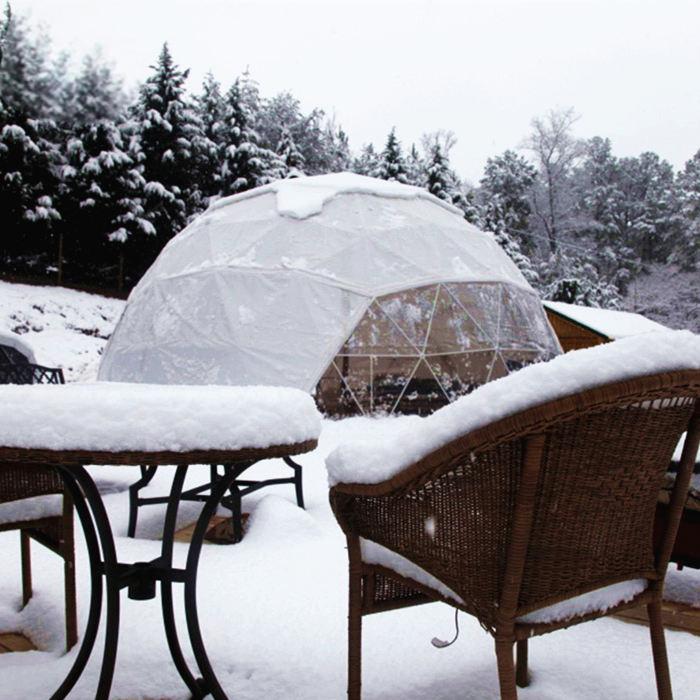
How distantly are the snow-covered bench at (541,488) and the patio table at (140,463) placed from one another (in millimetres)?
152

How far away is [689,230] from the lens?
82.3 ft

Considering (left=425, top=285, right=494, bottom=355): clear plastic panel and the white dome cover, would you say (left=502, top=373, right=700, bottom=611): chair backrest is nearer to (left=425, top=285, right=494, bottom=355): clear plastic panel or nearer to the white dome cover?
the white dome cover

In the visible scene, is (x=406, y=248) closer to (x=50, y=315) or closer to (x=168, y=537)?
(x=168, y=537)

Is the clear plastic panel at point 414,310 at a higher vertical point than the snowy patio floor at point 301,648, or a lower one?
higher

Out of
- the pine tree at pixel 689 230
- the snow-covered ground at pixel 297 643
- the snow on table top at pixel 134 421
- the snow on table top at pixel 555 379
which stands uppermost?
the pine tree at pixel 689 230

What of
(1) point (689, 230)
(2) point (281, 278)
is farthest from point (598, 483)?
(1) point (689, 230)

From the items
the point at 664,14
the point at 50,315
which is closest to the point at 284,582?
the point at 50,315

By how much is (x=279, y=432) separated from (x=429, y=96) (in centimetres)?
3870

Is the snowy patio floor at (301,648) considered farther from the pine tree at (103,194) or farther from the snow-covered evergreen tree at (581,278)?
the snow-covered evergreen tree at (581,278)

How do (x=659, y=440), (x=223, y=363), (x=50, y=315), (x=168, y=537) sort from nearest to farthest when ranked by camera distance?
(x=659, y=440), (x=168, y=537), (x=223, y=363), (x=50, y=315)

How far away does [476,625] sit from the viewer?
224 centimetres

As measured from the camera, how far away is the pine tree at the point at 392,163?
2123cm

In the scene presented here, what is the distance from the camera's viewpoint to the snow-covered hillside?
39.8 ft

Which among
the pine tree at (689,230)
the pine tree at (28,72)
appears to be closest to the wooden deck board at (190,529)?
the pine tree at (28,72)
